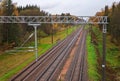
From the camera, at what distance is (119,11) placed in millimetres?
108188

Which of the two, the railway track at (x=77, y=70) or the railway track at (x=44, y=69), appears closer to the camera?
the railway track at (x=77, y=70)

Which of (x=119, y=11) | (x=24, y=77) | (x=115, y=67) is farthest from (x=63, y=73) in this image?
(x=119, y=11)

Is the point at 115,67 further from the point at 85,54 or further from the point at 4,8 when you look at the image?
the point at 4,8

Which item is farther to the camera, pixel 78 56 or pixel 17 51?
pixel 17 51

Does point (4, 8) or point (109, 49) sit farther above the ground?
point (4, 8)

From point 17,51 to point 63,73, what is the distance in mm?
35142

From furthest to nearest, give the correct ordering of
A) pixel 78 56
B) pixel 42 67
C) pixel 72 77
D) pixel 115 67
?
pixel 78 56
pixel 115 67
pixel 42 67
pixel 72 77

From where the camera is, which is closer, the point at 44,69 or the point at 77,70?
the point at 77,70

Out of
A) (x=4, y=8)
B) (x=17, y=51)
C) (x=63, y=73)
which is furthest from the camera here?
(x=4, y=8)

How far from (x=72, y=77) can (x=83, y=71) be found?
534cm

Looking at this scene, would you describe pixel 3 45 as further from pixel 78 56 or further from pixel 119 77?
pixel 119 77

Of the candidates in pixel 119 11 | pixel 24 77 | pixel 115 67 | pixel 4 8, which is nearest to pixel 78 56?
pixel 115 67

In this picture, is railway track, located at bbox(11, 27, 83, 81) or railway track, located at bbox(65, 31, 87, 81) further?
railway track, located at bbox(11, 27, 83, 81)

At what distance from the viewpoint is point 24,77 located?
48.2 m
